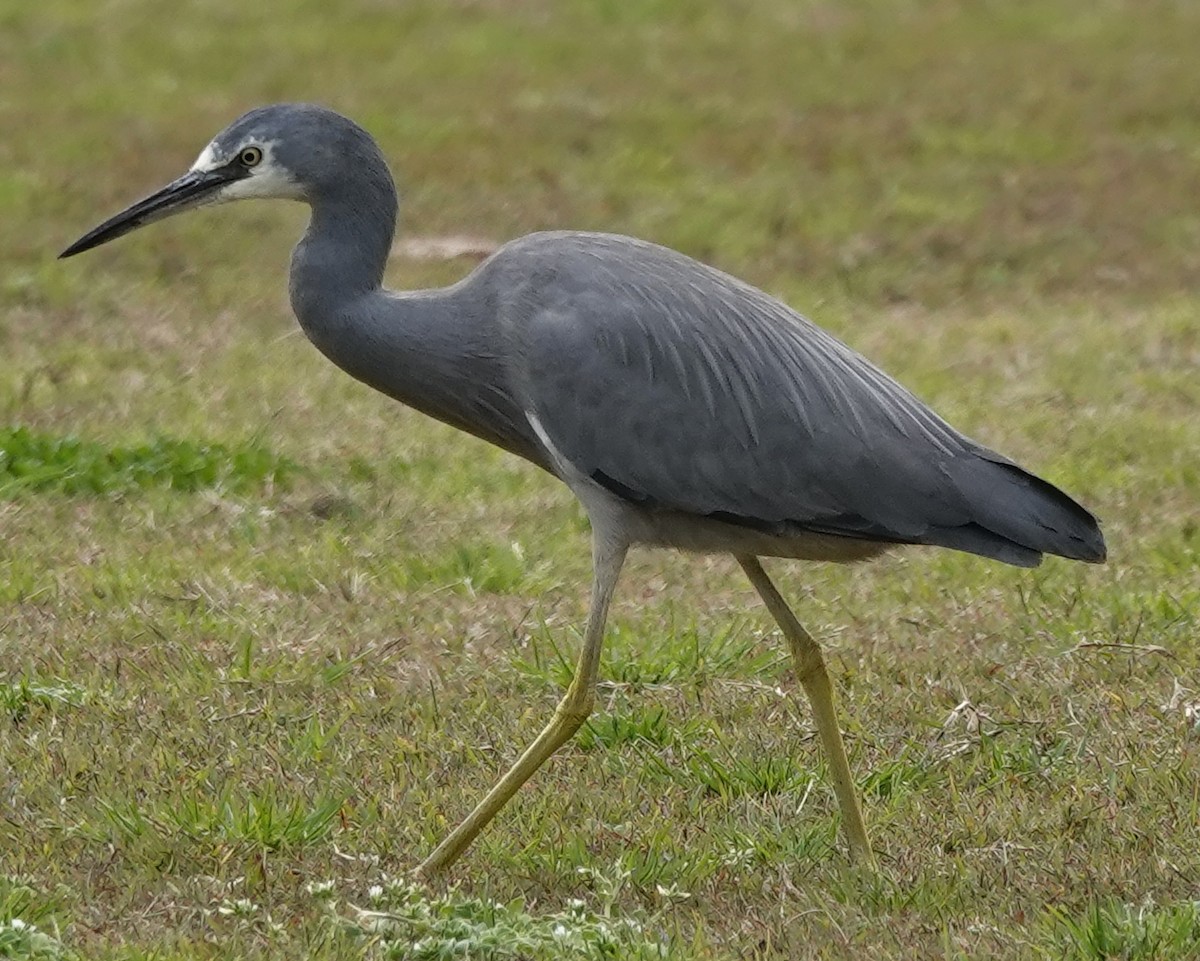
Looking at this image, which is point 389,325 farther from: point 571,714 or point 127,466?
point 127,466

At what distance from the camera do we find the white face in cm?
566

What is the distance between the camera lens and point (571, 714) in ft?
17.4

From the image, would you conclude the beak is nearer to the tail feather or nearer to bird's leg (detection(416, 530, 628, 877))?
bird's leg (detection(416, 530, 628, 877))

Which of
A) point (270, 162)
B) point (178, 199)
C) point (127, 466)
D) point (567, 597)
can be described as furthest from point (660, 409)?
point (127, 466)

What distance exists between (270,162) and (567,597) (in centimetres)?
205

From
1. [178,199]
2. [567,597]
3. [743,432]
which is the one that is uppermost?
[178,199]

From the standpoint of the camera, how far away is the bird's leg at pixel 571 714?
5090 millimetres

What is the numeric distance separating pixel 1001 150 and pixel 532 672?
870 cm

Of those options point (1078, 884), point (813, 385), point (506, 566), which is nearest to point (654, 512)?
point (813, 385)

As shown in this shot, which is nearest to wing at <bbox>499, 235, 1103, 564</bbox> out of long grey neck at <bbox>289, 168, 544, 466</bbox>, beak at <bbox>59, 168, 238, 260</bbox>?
long grey neck at <bbox>289, 168, 544, 466</bbox>

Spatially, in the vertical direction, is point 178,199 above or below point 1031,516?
above

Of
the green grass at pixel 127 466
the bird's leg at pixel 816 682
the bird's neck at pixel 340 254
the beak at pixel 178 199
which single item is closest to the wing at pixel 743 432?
the bird's leg at pixel 816 682

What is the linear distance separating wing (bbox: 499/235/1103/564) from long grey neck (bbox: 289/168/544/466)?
143mm

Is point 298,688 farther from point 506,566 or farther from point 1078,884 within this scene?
point 1078,884
